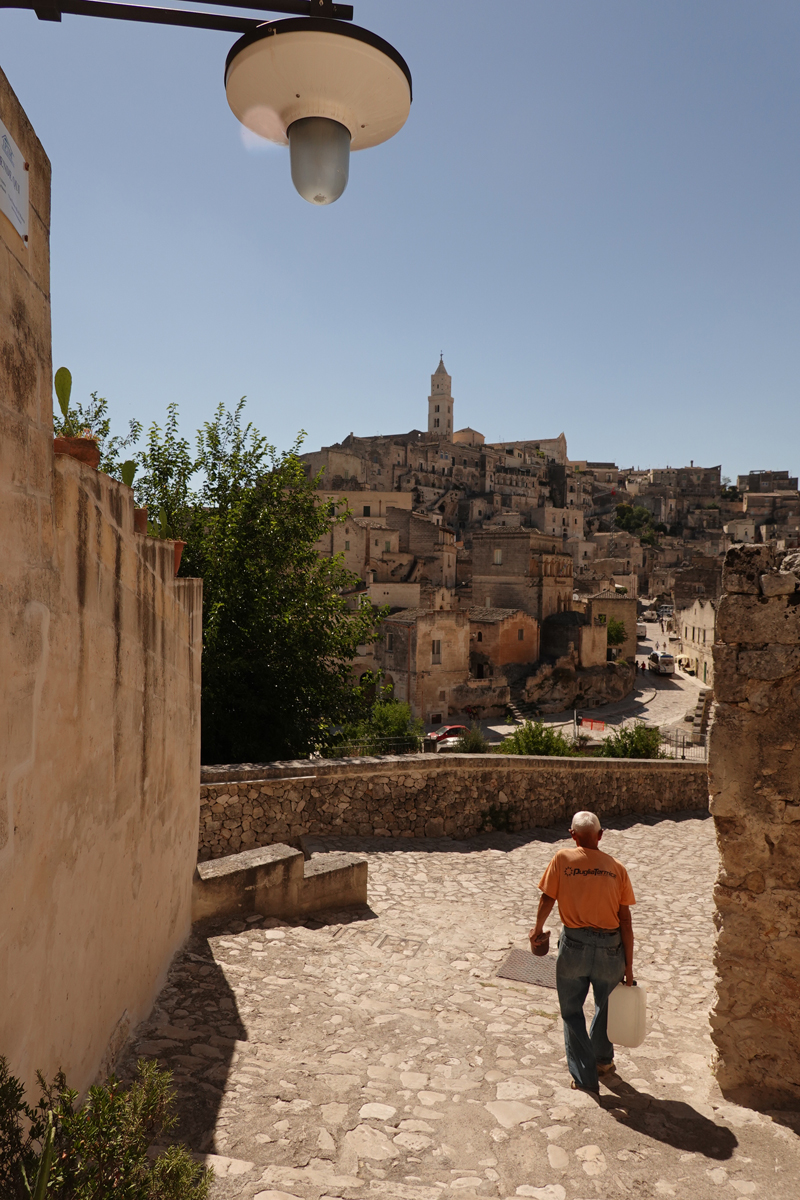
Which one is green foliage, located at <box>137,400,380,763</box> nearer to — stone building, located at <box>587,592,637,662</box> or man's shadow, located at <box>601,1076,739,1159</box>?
man's shadow, located at <box>601,1076,739,1159</box>

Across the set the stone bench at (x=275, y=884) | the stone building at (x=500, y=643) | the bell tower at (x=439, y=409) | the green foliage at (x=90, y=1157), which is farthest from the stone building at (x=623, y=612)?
the bell tower at (x=439, y=409)

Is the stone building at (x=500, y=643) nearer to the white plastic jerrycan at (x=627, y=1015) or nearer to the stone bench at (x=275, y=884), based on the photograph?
the stone bench at (x=275, y=884)

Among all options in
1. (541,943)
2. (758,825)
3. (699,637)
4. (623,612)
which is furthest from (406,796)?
(623,612)

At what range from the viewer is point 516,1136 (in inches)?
153

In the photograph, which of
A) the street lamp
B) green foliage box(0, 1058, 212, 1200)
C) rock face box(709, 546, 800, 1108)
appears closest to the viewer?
green foliage box(0, 1058, 212, 1200)

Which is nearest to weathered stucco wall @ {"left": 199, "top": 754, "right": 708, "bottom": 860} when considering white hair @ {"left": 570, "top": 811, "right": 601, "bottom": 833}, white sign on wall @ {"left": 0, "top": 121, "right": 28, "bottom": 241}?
white hair @ {"left": 570, "top": 811, "right": 601, "bottom": 833}

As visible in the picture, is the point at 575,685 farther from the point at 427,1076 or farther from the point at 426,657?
the point at 427,1076

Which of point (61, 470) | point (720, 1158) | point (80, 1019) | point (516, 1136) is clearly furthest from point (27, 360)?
point (720, 1158)

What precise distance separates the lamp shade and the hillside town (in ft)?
12.9

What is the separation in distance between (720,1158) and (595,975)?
1.07 meters

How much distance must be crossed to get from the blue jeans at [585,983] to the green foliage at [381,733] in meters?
8.39

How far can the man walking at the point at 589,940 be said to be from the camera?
453 cm

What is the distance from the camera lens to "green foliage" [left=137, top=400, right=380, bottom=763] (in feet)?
42.9

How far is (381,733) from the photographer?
1650cm
